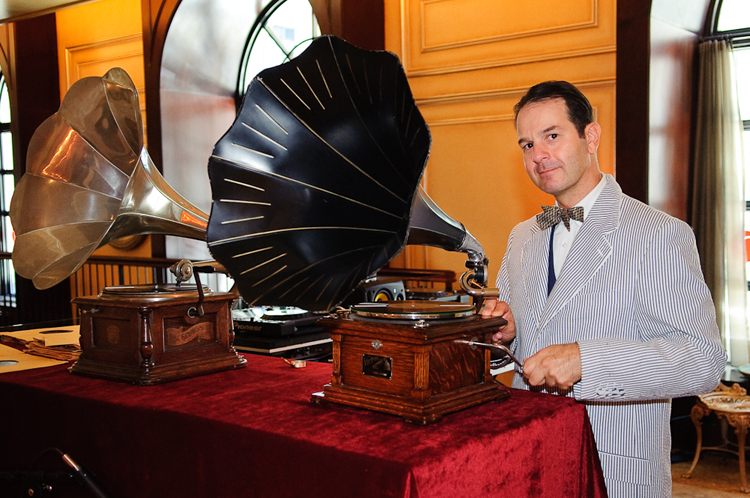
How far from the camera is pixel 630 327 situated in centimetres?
167

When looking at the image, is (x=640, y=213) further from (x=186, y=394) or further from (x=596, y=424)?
(x=186, y=394)

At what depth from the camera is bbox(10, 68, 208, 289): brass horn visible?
190 centimetres

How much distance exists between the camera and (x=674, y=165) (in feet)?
14.8

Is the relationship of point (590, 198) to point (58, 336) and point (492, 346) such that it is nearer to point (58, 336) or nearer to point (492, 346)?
point (492, 346)

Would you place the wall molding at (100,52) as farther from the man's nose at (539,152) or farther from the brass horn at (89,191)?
the man's nose at (539,152)

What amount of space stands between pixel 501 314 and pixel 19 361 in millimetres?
1309

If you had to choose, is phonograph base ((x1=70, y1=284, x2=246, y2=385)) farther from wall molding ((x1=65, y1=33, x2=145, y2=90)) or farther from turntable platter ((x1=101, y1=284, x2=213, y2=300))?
wall molding ((x1=65, y1=33, x2=145, y2=90))

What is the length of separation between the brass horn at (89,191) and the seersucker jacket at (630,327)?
32.9 inches

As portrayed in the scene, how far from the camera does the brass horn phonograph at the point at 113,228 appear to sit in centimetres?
186

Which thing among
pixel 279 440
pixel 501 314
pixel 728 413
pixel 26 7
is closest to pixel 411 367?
pixel 279 440

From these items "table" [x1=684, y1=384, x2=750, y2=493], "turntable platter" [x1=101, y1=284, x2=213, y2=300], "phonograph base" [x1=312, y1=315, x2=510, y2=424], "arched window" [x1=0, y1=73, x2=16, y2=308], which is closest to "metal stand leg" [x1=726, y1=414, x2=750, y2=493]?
"table" [x1=684, y1=384, x2=750, y2=493]

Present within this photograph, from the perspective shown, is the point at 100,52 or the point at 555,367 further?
the point at 100,52

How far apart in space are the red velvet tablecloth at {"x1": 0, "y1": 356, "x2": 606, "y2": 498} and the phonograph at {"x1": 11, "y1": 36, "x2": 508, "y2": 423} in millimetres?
80

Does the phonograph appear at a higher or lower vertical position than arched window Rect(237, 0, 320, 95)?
lower
